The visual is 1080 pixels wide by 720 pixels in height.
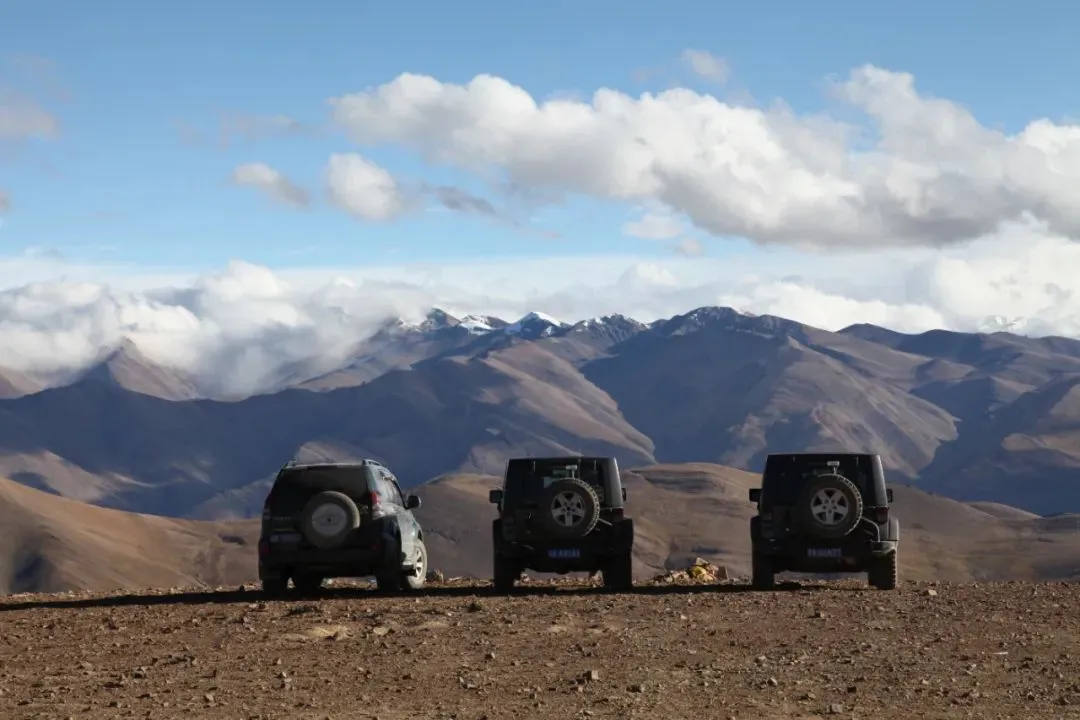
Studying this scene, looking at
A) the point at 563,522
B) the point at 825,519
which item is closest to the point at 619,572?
the point at 563,522

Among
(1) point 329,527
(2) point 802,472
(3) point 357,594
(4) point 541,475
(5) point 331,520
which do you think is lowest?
(3) point 357,594

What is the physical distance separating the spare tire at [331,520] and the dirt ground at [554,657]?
3.07 feet

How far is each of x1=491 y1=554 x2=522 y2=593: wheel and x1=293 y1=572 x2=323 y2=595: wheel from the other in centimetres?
287

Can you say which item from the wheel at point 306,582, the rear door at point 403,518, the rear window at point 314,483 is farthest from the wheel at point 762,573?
the wheel at point 306,582

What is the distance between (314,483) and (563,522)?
397 cm

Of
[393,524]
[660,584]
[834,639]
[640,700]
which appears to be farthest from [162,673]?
[660,584]

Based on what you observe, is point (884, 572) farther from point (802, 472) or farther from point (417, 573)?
point (417, 573)

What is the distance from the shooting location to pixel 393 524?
78.8 ft

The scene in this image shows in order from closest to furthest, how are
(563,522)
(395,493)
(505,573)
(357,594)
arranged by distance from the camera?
1. (563,522)
2. (357,594)
3. (505,573)
4. (395,493)

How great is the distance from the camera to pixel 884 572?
80.6ft

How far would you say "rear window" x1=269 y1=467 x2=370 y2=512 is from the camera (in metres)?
23.9

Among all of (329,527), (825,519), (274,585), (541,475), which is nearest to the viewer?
(329,527)

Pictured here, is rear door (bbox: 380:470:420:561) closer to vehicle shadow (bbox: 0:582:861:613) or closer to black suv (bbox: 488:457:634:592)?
vehicle shadow (bbox: 0:582:861:613)

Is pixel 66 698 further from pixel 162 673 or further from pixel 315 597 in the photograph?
pixel 315 597
